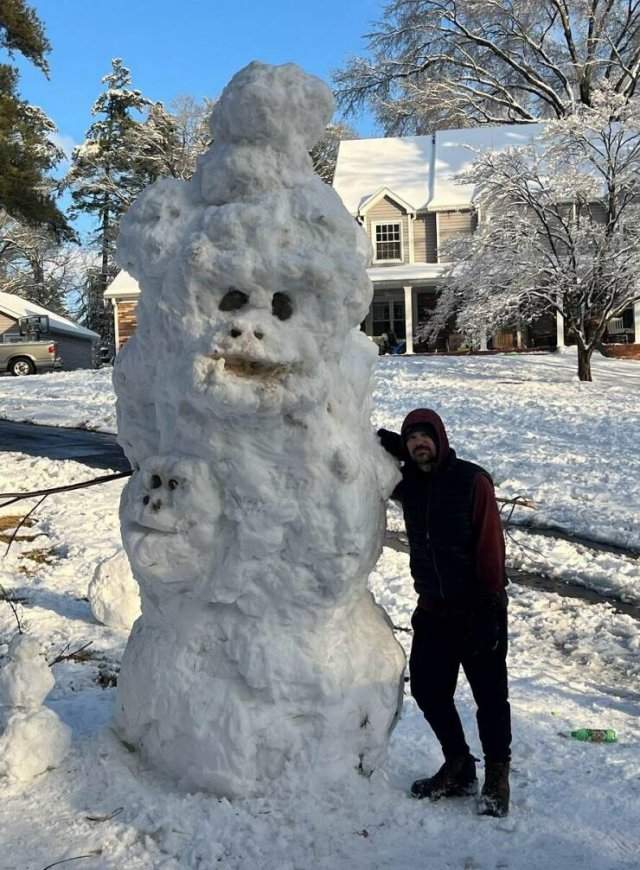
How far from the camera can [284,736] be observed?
9.12 ft

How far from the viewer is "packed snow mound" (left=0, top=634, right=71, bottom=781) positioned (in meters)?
2.91

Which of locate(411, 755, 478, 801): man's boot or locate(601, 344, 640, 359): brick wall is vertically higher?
locate(601, 344, 640, 359): brick wall

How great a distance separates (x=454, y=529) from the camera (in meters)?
3.03

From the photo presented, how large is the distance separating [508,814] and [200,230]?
2.32m

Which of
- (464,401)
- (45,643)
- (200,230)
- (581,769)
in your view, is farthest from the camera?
(464,401)

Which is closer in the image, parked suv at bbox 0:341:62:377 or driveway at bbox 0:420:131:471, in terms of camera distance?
driveway at bbox 0:420:131:471

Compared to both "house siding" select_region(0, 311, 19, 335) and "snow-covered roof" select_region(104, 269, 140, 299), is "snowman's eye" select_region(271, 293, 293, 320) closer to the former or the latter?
"snow-covered roof" select_region(104, 269, 140, 299)

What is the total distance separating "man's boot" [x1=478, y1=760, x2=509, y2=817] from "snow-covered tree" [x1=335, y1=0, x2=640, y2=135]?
29185 millimetres

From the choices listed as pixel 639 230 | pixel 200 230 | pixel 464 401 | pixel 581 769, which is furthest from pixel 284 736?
pixel 639 230

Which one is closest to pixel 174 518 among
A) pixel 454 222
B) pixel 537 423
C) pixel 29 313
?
pixel 537 423

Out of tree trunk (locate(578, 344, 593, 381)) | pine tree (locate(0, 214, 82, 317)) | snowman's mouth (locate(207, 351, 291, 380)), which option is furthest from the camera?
pine tree (locate(0, 214, 82, 317))

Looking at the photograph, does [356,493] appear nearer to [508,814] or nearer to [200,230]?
[200,230]

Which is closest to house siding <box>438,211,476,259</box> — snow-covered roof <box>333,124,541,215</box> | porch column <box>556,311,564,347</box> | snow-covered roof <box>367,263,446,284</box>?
snow-covered roof <box>333,124,541,215</box>

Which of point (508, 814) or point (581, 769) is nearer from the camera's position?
point (508, 814)
